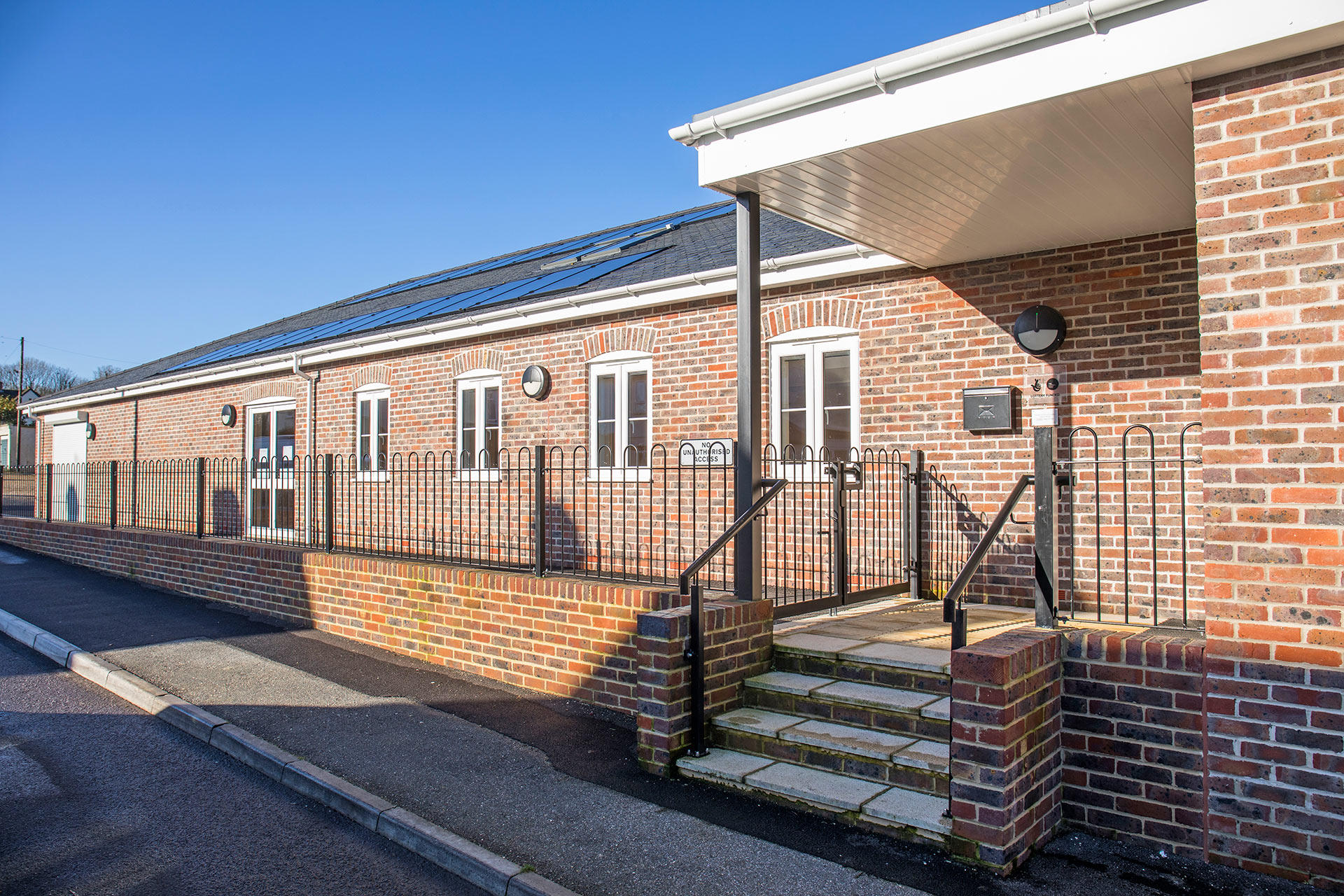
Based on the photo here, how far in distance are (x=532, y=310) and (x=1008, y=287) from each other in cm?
517

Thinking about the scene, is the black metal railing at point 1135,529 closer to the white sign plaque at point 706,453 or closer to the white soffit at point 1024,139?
the white soffit at point 1024,139

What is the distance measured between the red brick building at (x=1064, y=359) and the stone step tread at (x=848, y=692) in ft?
0.75

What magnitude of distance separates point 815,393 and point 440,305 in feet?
22.3

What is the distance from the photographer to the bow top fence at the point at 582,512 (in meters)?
6.92

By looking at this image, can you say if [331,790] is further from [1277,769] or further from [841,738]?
[1277,769]

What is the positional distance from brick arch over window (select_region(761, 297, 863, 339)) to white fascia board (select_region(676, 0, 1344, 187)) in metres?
2.56

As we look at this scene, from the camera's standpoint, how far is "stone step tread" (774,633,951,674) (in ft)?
15.7

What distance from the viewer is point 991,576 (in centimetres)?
677

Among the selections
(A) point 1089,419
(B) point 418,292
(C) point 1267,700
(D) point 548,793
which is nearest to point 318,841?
(D) point 548,793

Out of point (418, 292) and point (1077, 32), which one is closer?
point (1077, 32)

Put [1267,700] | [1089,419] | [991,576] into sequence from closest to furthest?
[1267,700]
[1089,419]
[991,576]

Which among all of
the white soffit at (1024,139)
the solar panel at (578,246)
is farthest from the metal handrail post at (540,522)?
the solar panel at (578,246)

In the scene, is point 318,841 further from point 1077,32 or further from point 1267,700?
point 1077,32

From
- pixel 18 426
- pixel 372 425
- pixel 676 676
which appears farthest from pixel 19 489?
pixel 676 676
